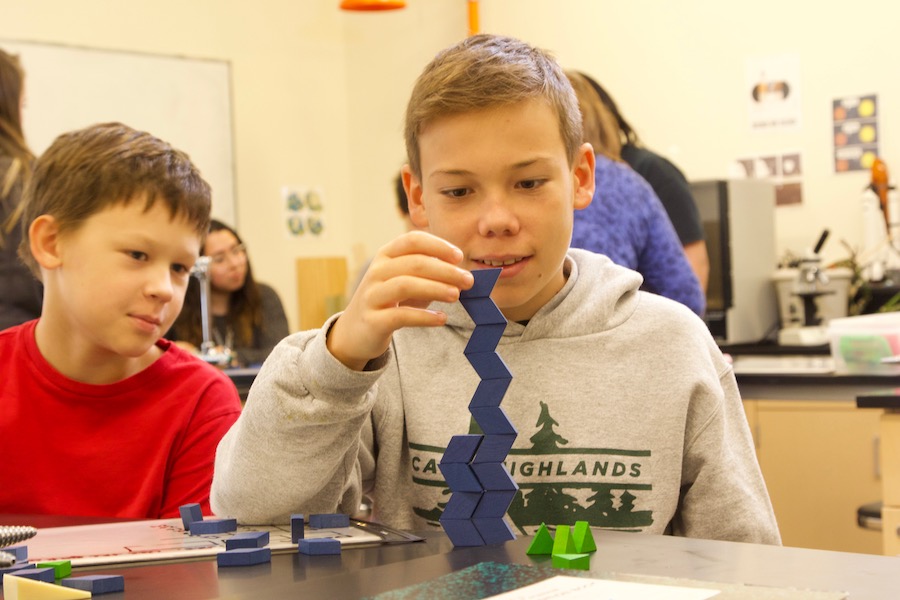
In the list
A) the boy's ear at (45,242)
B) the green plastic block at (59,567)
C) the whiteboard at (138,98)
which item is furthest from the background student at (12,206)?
the whiteboard at (138,98)

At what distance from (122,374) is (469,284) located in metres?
0.88

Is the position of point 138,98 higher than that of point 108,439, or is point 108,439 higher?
point 138,98

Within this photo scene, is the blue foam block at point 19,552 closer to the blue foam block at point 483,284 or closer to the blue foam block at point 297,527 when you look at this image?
the blue foam block at point 297,527

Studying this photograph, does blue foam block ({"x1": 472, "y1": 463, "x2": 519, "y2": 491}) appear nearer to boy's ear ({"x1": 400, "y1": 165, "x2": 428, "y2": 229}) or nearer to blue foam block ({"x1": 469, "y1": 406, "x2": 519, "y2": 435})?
blue foam block ({"x1": 469, "y1": 406, "x2": 519, "y2": 435})

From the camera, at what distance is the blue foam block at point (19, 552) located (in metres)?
0.90

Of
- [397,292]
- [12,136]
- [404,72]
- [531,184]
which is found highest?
[404,72]

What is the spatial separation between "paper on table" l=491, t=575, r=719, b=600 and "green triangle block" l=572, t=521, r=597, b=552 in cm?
11

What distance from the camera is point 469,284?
883 millimetres

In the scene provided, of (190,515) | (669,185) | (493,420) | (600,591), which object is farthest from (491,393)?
(669,185)

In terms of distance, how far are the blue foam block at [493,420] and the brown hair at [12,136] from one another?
5.69 feet

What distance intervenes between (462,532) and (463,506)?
0.06 ft

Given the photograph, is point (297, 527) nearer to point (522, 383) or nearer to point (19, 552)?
point (19, 552)

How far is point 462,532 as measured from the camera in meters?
0.86

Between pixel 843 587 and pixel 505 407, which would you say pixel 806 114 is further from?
pixel 843 587
